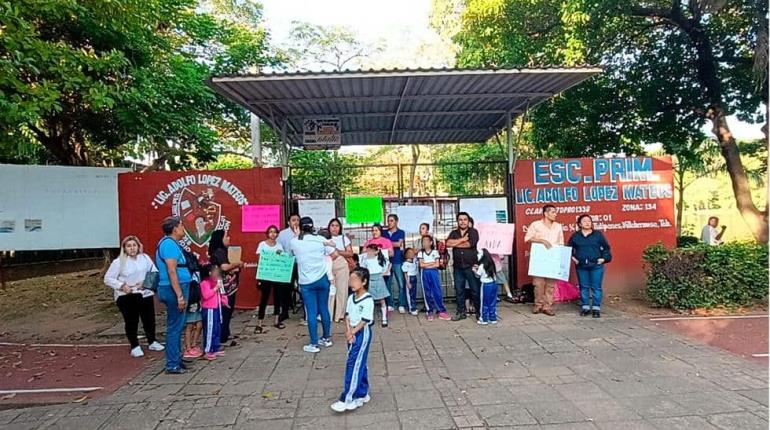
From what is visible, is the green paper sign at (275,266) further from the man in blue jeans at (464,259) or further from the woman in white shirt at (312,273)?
the man in blue jeans at (464,259)


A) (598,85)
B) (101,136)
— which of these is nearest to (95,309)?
(101,136)

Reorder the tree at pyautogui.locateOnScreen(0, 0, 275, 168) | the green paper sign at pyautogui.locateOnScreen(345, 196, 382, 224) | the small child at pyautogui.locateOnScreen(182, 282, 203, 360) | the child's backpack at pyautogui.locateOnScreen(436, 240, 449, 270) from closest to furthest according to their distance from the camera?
the small child at pyautogui.locateOnScreen(182, 282, 203, 360) < the tree at pyautogui.locateOnScreen(0, 0, 275, 168) < the child's backpack at pyautogui.locateOnScreen(436, 240, 449, 270) < the green paper sign at pyautogui.locateOnScreen(345, 196, 382, 224)

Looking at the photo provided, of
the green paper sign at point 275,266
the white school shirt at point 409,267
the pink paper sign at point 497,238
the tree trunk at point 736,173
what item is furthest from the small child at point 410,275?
the tree trunk at point 736,173

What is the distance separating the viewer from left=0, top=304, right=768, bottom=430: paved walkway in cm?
408

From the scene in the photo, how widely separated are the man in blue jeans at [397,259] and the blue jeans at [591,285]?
261 cm

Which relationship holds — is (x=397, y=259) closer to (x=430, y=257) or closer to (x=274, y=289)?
(x=430, y=257)

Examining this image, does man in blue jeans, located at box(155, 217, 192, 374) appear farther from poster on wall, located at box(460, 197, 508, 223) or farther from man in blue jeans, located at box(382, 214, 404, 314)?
poster on wall, located at box(460, 197, 508, 223)

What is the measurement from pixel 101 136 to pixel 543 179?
28.3 ft

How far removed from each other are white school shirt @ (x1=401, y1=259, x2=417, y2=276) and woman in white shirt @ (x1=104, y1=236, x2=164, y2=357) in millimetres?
3544

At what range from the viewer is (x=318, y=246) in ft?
20.0

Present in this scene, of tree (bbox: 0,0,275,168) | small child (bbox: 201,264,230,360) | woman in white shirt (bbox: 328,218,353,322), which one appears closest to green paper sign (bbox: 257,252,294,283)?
woman in white shirt (bbox: 328,218,353,322)

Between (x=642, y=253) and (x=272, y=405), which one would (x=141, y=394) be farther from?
(x=642, y=253)

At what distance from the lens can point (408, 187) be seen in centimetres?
948

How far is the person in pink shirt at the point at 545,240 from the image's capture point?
7957 mm
